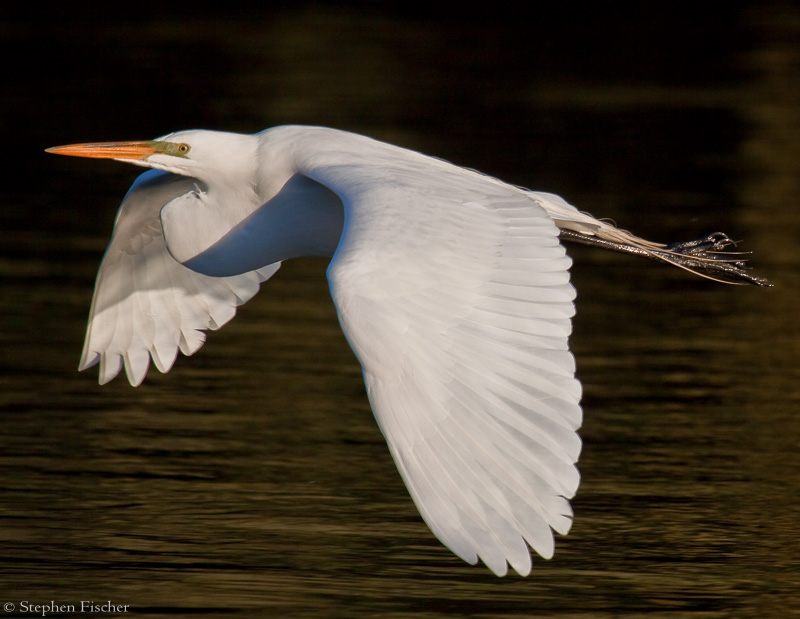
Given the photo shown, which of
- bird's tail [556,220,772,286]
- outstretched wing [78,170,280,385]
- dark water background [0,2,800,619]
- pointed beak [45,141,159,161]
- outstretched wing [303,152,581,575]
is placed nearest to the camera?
outstretched wing [303,152,581,575]

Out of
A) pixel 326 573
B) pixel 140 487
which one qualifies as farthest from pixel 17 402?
pixel 326 573

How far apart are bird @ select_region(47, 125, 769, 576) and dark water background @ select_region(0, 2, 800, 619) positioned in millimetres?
826

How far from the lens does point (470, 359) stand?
492 cm

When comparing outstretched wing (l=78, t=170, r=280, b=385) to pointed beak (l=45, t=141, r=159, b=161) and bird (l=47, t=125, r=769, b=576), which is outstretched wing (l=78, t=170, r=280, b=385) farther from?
pointed beak (l=45, t=141, r=159, b=161)

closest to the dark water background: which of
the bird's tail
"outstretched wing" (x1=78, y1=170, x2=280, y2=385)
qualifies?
"outstretched wing" (x1=78, y1=170, x2=280, y2=385)

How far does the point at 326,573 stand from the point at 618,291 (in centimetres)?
551

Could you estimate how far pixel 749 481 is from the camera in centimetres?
733

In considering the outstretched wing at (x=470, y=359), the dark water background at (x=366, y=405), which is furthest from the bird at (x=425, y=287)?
the dark water background at (x=366, y=405)

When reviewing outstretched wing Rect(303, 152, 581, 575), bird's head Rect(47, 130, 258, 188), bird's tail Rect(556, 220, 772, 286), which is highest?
bird's head Rect(47, 130, 258, 188)

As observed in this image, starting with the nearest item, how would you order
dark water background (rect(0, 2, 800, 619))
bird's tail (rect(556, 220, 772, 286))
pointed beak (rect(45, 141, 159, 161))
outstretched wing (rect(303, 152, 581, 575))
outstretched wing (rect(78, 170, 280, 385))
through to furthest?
outstretched wing (rect(303, 152, 581, 575))
dark water background (rect(0, 2, 800, 619))
pointed beak (rect(45, 141, 159, 161))
bird's tail (rect(556, 220, 772, 286))
outstretched wing (rect(78, 170, 280, 385))

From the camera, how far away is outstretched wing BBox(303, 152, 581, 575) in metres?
4.61

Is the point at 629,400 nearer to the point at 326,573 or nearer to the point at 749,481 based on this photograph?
the point at 749,481

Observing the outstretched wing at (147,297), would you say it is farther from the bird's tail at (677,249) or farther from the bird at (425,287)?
the bird's tail at (677,249)

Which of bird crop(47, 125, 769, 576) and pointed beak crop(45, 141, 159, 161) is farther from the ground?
pointed beak crop(45, 141, 159, 161)
